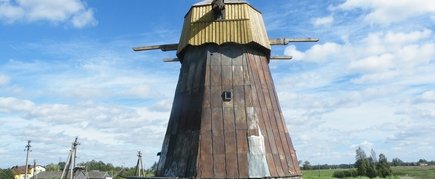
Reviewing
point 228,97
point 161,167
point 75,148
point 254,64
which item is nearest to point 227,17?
point 254,64

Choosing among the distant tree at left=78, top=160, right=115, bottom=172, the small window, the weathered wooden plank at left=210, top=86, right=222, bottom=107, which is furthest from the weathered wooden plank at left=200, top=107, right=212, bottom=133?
the distant tree at left=78, top=160, right=115, bottom=172

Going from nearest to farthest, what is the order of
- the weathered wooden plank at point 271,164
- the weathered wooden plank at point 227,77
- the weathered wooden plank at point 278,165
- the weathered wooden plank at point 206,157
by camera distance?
the weathered wooden plank at point 206,157 < the weathered wooden plank at point 271,164 < the weathered wooden plank at point 278,165 < the weathered wooden plank at point 227,77

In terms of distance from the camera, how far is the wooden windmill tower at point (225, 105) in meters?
10.5

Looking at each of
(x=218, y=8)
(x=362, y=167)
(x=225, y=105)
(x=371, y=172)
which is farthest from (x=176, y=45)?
(x=362, y=167)

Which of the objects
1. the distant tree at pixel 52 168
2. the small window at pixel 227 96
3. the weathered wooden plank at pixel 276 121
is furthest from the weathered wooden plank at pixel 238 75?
the distant tree at pixel 52 168

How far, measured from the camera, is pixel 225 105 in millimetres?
11164

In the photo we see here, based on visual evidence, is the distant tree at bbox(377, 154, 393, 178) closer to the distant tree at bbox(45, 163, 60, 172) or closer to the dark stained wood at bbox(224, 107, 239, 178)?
the dark stained wood at bbox(224, 107, 239, 178)

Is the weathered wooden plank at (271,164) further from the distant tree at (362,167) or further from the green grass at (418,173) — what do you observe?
the distant tree at (362,167)

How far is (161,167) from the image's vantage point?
11.6 m

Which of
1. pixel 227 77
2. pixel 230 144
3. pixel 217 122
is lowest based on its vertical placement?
pixel 230 144

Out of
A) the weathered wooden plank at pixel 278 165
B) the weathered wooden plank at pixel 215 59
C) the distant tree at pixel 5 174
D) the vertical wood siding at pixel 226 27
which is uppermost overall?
the vertical wood siding at pixel 226 27

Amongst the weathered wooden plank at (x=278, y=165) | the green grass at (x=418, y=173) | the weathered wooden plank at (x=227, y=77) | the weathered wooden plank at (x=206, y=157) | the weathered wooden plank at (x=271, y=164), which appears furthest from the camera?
the green grass at (x=418, y=173)

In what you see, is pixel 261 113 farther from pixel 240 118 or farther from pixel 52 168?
pixel 52 168

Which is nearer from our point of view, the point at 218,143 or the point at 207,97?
the point at 218,143
